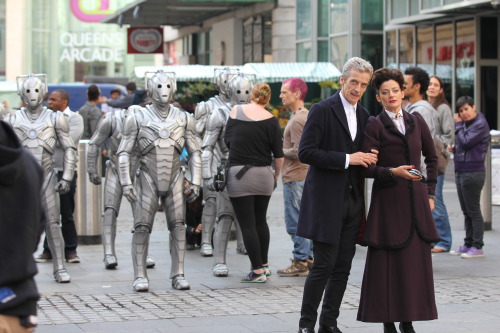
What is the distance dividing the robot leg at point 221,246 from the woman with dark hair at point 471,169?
102 inches

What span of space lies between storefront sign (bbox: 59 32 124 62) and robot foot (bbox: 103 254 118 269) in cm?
4026

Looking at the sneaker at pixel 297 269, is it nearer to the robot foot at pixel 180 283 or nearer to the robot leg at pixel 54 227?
the robot foot at pixel 180 283

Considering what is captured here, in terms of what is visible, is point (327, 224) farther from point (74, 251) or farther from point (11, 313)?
point (74, 251)

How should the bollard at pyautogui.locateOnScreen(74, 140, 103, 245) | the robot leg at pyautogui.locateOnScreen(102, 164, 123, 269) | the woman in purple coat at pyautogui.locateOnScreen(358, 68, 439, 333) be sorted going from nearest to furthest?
the woman in purple coat at pyautogui.locateOnScreen(358, 68, 439, 333), the robot leg at pyautogui.locateOnScreen(102, 164, 123, 269), the bollard at pyautogui.locateOnScreen(74, 140, 103, 245)

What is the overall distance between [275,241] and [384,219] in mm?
6000

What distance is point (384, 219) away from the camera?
20.7ft

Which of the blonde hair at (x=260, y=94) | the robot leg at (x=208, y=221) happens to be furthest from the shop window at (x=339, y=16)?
the blonde hair at (x=260, y=94)

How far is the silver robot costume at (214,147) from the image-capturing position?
9617 millimetres

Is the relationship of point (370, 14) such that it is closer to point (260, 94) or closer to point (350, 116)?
point (260, 94)

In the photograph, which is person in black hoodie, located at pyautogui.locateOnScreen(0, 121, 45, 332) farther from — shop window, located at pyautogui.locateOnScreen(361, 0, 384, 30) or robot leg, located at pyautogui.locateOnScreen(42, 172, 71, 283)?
shop window, located at pyautogui.locateOnScreen(361, 0, 384, 30)

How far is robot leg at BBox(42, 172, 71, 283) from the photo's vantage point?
9.18 m

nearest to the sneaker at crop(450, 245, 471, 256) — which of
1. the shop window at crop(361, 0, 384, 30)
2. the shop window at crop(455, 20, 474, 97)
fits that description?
the shop window at crop(455, 20, 474, 97)

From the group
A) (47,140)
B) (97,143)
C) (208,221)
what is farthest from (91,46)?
(47,140)

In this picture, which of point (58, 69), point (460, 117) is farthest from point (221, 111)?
point (58, 69)
